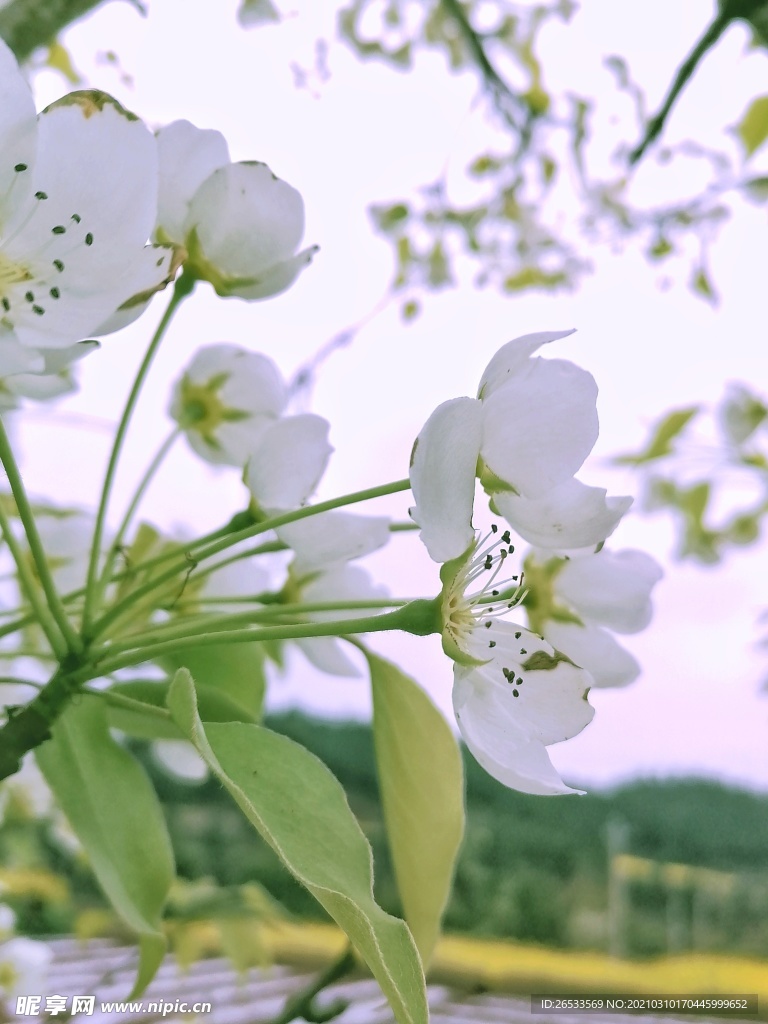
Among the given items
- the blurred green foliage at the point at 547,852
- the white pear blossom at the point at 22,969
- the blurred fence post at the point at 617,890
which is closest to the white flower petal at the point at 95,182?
the white pear blossom at the point at 22,969

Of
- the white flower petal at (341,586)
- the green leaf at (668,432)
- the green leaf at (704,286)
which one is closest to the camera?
the white flower petal at (341,586)

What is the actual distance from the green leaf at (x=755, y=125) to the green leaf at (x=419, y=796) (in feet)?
1.35

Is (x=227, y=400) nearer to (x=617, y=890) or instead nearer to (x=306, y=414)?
(x=306, y=414)

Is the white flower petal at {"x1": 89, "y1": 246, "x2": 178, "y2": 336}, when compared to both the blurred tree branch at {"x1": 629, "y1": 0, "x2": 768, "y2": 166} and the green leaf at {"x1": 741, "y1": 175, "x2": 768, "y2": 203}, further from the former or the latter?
the green leaf at {"x1": 741, "y1": 175, "x2": 768, "y2": 203}

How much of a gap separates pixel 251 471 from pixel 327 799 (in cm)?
9

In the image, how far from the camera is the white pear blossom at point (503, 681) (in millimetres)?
153

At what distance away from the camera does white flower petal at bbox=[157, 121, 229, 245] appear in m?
0.20

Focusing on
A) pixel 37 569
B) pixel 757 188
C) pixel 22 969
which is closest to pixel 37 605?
pixel 37 569

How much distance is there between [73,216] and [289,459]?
0.08m

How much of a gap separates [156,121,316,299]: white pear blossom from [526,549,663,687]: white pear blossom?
0.33ft

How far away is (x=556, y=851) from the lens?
1714mm

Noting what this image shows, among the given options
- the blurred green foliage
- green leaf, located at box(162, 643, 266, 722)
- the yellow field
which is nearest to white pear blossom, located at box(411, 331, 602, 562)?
green leaf, located at box(162, 643, 266, 722)

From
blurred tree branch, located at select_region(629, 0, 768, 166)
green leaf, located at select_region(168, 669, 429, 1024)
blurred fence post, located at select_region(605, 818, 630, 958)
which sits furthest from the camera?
blurred fence post, located at select_region(605, 818, 630, 958)

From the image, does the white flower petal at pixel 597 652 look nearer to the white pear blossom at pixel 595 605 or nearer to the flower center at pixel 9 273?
the white pear blossom at pixel 595 605
